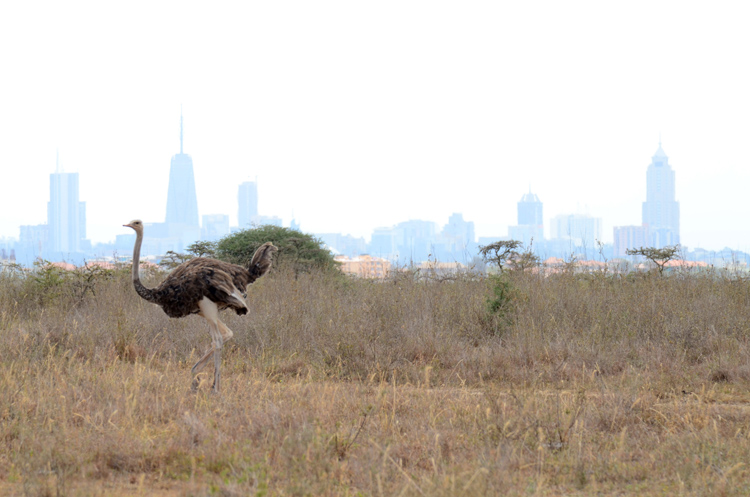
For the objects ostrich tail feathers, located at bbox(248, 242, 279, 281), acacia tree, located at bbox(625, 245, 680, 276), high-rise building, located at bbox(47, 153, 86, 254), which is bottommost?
ostrich tail feathers, located at bbox(248, 242, 279, 281)

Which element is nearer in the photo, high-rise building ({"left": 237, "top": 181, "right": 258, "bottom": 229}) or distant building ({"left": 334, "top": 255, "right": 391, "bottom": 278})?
distant building ({"left": 334, "top": 255, "right": 391, "bottom": 278})

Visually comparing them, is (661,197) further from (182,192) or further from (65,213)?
(182,192)

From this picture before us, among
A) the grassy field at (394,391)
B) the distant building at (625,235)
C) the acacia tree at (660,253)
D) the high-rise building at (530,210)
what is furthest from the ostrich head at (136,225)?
the high-rise building at (530,210)

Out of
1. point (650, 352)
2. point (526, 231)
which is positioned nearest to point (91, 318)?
point (650, 352)

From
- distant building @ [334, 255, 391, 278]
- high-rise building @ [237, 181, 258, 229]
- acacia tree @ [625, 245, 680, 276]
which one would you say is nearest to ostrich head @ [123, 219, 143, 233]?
distant building @ [334, 255, 391, 278]

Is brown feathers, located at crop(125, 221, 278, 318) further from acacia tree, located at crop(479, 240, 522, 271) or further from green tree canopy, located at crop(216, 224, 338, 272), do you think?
acacia tree, located at crop(479, 240, 522, 271)

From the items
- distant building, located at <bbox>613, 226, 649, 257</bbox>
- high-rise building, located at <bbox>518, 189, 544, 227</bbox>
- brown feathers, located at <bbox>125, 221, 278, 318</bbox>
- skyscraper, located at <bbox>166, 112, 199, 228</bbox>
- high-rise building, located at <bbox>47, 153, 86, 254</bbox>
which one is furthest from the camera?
skyscraper, located at <bbox>166, 112, 199, 228</bbox>

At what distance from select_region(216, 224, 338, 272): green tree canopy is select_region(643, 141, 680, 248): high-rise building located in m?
57.5

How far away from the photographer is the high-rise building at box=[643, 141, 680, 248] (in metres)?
75.4

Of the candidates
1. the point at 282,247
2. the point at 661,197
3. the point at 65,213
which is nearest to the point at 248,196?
the point at 65,213

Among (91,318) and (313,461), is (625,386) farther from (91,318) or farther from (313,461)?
(91,318)

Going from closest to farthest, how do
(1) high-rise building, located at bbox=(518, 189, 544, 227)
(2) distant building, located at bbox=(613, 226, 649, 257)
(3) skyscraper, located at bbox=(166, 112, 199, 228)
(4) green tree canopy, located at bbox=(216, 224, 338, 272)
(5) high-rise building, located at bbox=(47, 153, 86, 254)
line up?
(4) green tree canopy, located at bbox=(216, 224, 338, 272), (2) distant building, located at bbox=(613, 226, 649, 257), (5) high-rise building, located at bbox=(47, 153, 86, 254), (1) high-rise building, located at bbox=(518, 189, 544, 227), (3) skyscraper, located at bbox=(166, 112, 199, 228)

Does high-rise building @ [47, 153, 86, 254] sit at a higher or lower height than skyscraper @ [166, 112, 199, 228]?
lower

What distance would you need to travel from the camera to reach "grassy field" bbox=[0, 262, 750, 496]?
13.9 ft
